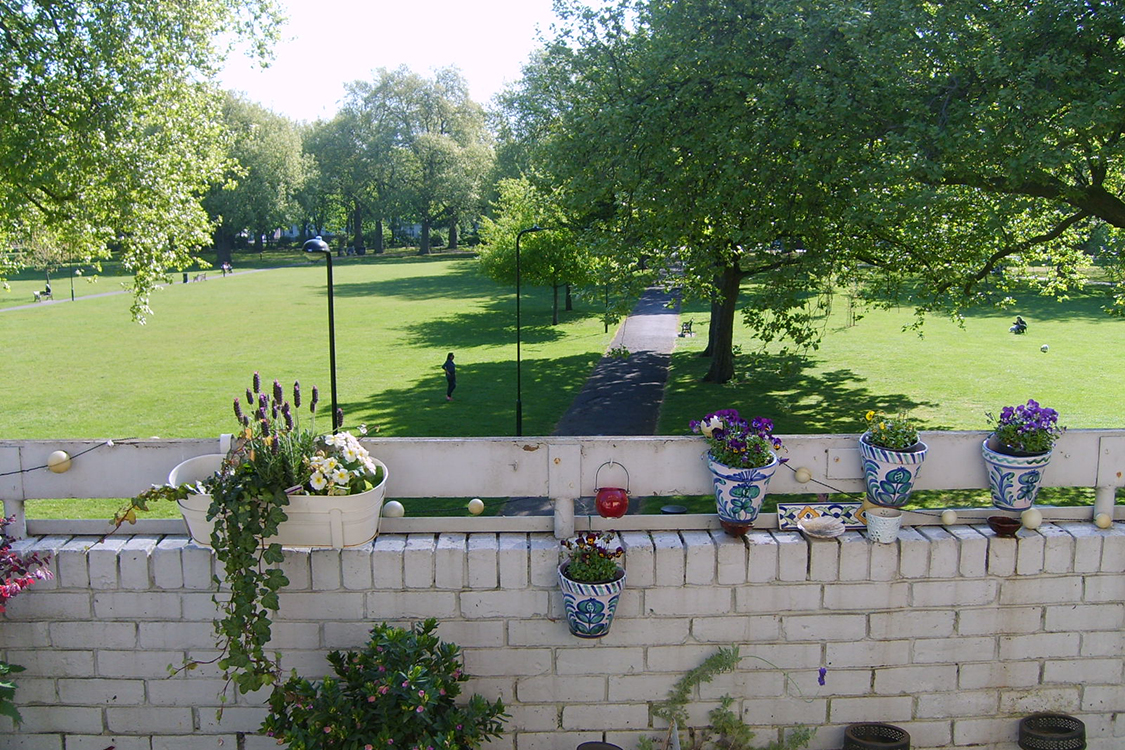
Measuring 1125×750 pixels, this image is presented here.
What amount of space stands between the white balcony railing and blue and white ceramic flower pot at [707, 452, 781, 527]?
0.16 metres

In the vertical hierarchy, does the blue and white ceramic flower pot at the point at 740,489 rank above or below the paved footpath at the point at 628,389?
above

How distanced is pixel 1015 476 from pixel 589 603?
7.09 ft

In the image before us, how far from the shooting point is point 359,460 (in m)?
3.93

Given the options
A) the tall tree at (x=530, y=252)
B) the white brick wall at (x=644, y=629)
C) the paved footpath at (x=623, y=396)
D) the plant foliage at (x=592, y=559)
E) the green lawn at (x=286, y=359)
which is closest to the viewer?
the plant foliage at (x=592, y=559)

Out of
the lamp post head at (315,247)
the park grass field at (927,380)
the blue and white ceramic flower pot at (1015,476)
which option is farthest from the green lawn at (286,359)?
the blue and white ceramic flower pot at (1015,476)

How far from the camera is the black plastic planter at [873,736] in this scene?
4.18 meters

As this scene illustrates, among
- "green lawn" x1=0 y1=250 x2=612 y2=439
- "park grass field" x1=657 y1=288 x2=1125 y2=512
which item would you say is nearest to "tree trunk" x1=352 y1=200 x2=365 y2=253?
"green lawn" x1=0 y1=250 x2=612 y2=439

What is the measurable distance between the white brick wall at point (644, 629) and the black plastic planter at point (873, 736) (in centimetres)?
5

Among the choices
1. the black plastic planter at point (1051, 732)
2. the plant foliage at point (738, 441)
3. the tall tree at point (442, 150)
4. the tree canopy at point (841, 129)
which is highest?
the tall tree at point (442, 150)

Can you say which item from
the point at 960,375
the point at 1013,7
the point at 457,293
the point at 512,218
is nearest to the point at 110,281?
the point at 457,293

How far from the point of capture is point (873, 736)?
168 inches

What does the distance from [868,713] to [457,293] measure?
3813cm

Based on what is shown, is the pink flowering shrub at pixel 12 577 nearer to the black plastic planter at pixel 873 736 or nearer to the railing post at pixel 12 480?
the railing post at pixel 12 480

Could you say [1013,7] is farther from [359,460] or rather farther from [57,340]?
[57,340]
